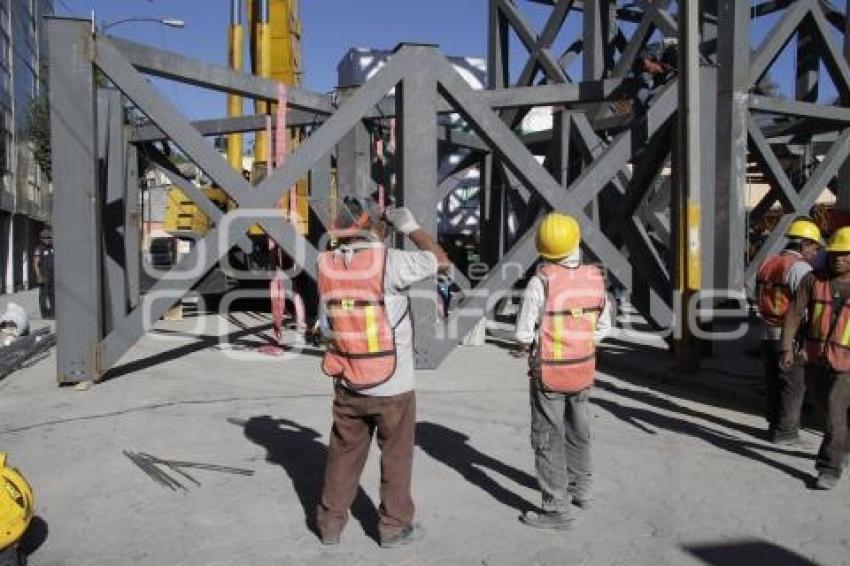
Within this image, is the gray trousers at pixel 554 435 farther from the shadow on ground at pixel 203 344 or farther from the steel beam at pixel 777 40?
the steel beam at pixel 777 40

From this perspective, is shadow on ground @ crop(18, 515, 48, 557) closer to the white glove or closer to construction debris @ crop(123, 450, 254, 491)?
construction debris @ crop(123, 450, 254, 491)

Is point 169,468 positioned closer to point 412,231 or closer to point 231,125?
point 412,231

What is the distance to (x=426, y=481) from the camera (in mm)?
4891

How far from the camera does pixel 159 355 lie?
31.4ft

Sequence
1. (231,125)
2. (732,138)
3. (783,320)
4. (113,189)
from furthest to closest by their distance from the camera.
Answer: (231,125)
(113,189)
(732,138)
(783,320)

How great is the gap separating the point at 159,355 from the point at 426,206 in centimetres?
393

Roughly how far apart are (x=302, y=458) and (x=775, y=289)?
3.63 metres

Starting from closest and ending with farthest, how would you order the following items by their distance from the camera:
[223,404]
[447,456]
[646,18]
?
[447,456], [223,404], [646,18]

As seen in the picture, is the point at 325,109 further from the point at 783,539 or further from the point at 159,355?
the point at 783,539

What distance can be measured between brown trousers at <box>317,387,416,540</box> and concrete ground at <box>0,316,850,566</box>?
0.15 meters

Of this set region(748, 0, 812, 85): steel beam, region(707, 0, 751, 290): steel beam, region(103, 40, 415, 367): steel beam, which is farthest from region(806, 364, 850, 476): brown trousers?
region(748, 0, 812, 85): steel beam

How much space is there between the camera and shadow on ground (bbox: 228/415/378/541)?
4.36m

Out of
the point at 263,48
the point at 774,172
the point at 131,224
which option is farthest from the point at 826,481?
the point at 263,48

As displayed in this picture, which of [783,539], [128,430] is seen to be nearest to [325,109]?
[128,430]
